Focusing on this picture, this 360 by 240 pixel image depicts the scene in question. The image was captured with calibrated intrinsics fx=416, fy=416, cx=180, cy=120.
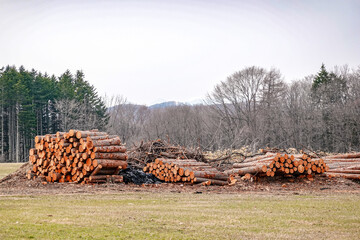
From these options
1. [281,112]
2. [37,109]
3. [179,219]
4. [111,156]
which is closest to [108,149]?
[111,156]

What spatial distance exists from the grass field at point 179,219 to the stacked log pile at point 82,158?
4.56m

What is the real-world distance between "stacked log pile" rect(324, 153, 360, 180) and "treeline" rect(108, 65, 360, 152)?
24.8 m

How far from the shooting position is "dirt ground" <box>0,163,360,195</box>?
581 inches

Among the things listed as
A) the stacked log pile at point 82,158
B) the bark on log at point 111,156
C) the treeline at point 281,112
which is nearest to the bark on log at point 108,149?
the stacked log pile at point 82,158

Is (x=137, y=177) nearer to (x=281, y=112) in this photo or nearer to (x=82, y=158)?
(x=82, y=158)

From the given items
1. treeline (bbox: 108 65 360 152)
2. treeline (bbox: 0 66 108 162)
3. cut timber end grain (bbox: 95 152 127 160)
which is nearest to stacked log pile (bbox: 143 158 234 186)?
cut timber end grain (bbox: 95 152 127 160)

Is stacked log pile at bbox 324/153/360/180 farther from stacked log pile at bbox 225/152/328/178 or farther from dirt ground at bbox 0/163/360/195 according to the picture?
stacked log pile at bbox 225/152/328/178

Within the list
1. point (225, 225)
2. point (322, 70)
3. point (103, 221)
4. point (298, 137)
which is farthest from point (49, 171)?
point (322, 70)

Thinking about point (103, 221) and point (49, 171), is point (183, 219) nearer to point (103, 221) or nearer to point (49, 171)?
point (103, 221)

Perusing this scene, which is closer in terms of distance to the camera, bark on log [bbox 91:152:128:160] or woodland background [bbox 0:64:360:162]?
bark on log [bbox 91:152:128:160]

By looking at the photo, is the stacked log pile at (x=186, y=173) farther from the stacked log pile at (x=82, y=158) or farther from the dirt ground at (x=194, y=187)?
the stacked log pile at (x=82, y=158)

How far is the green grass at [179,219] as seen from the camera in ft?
22.0

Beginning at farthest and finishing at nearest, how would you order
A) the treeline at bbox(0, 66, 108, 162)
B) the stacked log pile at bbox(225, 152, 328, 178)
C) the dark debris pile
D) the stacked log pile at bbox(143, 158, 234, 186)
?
the treeline at bbox(0, 66, 108, 162), the dark debris pile, the stacked log pile at bbox(225, 152, 328, 178), the stacked log pile at bbox(143, 158, 234, 186)

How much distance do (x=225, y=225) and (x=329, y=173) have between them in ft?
41.6
